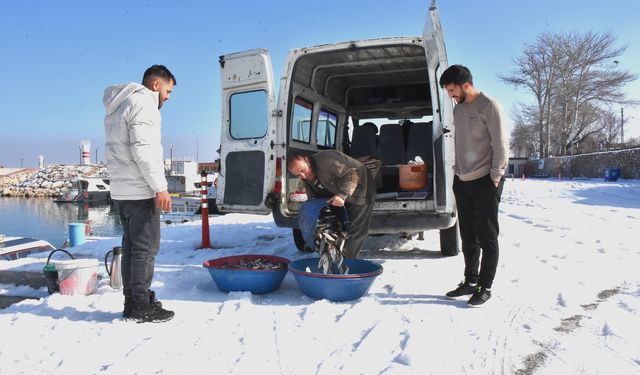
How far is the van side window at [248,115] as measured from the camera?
5160mm

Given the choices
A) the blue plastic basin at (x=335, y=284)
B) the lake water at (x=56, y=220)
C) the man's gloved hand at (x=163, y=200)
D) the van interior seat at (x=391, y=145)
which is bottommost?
the lake water at (x=56, y=220)

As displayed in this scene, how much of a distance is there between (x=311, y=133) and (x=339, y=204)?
3108 mm

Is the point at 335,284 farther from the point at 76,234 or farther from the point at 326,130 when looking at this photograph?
the point at 76,234

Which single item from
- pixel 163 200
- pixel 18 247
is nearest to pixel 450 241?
pixel 163 200

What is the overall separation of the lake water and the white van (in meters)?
20.2

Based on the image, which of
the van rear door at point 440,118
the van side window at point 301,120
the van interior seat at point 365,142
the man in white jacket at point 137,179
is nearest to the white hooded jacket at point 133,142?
the man in white jacket at point 137,179

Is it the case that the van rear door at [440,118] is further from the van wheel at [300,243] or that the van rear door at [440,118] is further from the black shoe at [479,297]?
the van wheel at [300,243]

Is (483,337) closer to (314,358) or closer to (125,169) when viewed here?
(314,358)

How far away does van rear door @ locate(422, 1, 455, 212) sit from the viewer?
436cm

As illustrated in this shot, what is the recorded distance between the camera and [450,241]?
5355 mm

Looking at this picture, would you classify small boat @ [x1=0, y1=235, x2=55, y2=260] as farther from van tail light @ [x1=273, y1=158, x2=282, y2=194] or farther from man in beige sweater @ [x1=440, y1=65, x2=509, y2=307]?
man in beige sweater @ [x1=440, y1=65, x2=509, y2=307]

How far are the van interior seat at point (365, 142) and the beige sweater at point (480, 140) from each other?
3956 mm

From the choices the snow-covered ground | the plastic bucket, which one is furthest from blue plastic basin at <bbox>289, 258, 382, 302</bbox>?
the plastic bucket

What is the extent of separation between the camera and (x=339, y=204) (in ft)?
12.6
